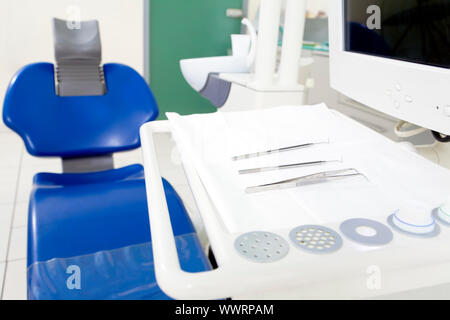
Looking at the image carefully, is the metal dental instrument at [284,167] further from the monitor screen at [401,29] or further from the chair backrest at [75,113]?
the chair backrest at [75,113]

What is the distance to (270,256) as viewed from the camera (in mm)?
326

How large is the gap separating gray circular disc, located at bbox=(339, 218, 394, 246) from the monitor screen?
0.24 m

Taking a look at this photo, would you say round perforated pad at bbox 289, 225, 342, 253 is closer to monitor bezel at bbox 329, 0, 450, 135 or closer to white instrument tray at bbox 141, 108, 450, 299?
white instrument tray at bbox 141, 108, 450, 299

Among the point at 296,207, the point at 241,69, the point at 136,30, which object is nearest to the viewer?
the point at 296,207

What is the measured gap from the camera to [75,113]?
3.90 ft

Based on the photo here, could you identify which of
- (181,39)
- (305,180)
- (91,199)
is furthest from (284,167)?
(181,39)

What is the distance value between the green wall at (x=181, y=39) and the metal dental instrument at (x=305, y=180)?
2.87 metres

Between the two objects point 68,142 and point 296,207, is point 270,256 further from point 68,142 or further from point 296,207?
point 68,142

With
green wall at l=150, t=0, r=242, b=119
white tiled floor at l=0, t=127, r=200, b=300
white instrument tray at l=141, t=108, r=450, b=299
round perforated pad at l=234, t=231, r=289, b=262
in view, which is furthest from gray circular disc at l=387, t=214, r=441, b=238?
green wall at l=150, t=0, r=242, b=119

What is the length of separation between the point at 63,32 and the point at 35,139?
339 millimetres

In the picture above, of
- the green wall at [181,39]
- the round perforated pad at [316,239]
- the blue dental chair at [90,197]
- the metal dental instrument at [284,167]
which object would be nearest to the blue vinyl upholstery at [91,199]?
the blue dental chair at [90,197]
